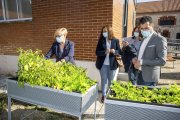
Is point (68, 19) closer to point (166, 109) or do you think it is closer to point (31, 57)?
point (31, 57)

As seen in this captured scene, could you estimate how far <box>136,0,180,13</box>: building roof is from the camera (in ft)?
108

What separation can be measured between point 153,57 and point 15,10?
5.99 metres

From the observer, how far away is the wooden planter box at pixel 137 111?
82.8 inches

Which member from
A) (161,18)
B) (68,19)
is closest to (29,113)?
(68,19)

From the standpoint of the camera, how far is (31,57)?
329cm

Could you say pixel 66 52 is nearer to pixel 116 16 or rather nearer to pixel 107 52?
pixel 107 52

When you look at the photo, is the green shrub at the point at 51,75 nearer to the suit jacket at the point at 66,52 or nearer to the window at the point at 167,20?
the suit jacket at the point at 66,52

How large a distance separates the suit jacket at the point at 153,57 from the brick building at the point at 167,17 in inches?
1211

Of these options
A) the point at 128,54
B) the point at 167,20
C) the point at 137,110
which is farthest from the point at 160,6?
the point at 137,110

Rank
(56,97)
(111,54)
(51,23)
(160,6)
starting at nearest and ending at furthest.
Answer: (56,97) → (111,54) → (51,23) → (160,6)

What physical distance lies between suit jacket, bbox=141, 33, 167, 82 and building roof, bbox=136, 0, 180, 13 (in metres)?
32.4

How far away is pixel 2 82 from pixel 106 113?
5.29 metres

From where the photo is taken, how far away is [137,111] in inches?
87.0

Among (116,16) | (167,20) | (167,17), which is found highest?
(167,17)
